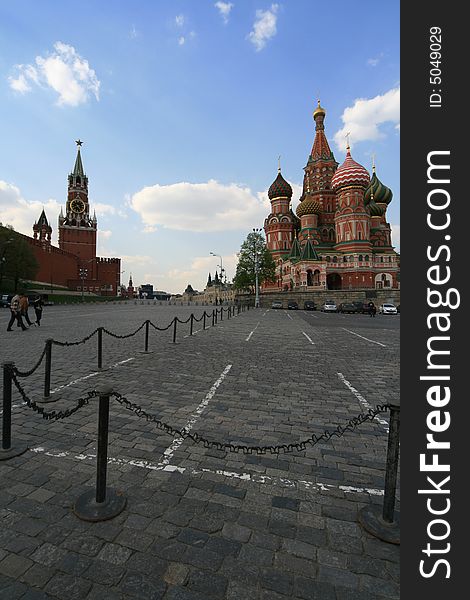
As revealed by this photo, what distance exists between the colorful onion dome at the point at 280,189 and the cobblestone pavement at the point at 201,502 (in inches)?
2635

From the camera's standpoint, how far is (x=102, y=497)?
2709 millimetres

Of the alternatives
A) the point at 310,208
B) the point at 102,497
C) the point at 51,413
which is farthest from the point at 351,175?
the point at 102,497

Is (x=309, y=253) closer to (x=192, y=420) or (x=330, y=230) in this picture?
(x=330, y=230)

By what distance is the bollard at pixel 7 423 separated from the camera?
3.40 metres

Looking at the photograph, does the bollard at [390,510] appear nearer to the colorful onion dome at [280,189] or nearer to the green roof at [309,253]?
the green roof at [309,253]

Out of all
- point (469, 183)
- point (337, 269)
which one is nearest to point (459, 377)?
point (469, 183)

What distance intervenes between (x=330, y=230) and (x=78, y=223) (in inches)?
2869

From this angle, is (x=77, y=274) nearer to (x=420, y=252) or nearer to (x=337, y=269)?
(x=337, y=269)

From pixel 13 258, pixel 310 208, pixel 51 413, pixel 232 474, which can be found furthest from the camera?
pixel 310 208

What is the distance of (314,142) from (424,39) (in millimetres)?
76676

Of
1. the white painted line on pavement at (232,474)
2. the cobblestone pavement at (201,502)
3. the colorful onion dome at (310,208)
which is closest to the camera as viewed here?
the cobblestone pavement at (201,502)

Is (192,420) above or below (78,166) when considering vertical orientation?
below

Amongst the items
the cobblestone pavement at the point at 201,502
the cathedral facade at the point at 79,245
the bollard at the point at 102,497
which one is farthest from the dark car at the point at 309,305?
the cathedral facade at the point at 79,245

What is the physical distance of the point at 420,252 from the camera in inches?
86.8
